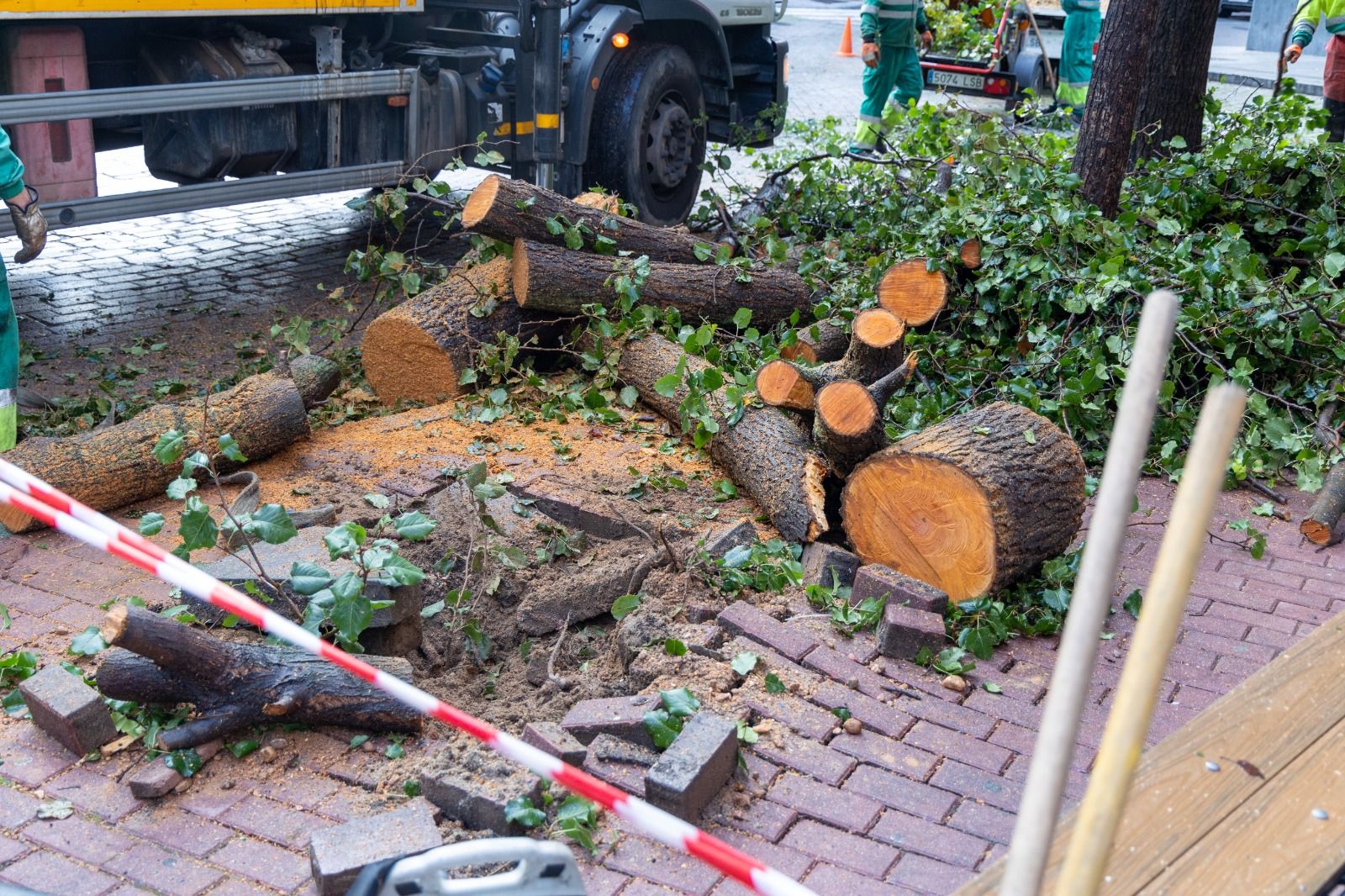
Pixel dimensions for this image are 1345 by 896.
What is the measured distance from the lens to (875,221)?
7500 millimetres

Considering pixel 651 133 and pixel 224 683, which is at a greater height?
pixel 651 133

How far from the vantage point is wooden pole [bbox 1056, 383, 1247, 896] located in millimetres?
1022

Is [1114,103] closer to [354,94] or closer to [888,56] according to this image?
[354,94]

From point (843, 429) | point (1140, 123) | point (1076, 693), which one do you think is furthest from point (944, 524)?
point (1140, 123)

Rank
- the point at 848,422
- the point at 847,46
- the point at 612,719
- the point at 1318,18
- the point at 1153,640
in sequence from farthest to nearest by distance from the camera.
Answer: the point at 847,46, the point at 1318,18, the point at 848,422, the point at 612,719, the point at 1153,640

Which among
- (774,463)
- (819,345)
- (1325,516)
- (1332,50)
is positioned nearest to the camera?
(774,463)

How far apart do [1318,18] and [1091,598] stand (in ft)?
34.4

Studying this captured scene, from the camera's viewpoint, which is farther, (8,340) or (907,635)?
(8,340)

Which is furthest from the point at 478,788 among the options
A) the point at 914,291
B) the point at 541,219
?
the point at 914,291

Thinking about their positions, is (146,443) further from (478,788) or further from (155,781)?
(478,788)

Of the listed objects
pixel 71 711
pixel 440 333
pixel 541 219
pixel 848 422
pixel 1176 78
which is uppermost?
pixel 1176 78

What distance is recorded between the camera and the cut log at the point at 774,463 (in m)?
4.31

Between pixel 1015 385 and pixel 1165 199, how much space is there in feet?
8.19

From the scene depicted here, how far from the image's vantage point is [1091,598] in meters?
1.10
